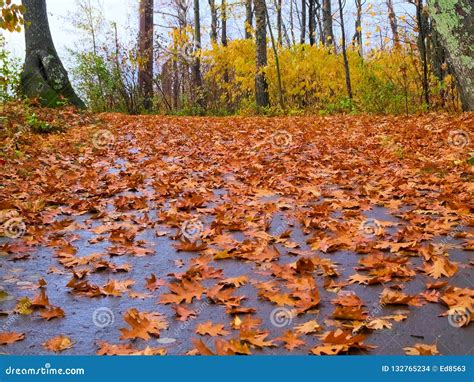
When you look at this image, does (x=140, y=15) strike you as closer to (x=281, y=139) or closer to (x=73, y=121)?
(x=73, y=121)

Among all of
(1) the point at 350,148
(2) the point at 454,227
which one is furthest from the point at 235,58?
(2) the point at 454,227

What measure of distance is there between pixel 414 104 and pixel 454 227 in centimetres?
925

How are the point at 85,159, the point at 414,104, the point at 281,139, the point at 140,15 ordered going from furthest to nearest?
1. the point at 140,15
2. the point at 414,104
3. the point at 281,139
4. the point at 85,159

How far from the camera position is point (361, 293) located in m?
2.88

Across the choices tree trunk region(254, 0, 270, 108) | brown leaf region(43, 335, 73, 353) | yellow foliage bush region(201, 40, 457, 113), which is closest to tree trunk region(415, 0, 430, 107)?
yellow foliage bush region(201, 40, 457, 113)

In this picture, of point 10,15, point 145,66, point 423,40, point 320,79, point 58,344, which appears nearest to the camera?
point 58,344

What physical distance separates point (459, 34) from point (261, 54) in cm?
913

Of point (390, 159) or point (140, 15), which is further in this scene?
point (140, 15)

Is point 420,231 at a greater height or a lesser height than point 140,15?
lesser

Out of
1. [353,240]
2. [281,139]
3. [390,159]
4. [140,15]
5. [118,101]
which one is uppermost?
[140,15]

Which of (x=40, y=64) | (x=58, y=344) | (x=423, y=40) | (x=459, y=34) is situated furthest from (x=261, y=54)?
(x=58, y=344)

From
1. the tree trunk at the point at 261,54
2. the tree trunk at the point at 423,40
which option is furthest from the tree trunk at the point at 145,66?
the tree trunk at the point at 423,40

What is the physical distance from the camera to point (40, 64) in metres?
11.3

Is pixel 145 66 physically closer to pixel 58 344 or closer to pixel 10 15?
pixel 10 15
